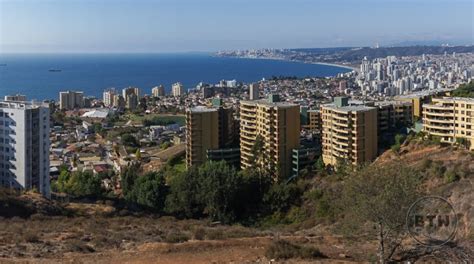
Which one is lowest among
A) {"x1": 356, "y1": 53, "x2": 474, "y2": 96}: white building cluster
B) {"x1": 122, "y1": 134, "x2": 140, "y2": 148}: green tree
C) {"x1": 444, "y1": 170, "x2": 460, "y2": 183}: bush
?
{"x1": 122, "y1": 134, "x2": 140, "y2": 148}: green tree

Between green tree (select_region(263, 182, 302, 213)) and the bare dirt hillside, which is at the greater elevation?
the bare dirt hillside

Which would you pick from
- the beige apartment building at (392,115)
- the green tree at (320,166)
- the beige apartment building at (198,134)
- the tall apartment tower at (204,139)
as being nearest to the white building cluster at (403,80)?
the beige apartment building at (392,115)

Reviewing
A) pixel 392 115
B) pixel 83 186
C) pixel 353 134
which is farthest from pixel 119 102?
pixel 353 134

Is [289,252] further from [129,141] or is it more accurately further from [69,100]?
[69,100]

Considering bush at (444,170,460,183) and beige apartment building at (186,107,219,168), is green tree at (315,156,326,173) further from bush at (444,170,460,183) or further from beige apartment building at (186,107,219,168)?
bush at (444,170,460,183)

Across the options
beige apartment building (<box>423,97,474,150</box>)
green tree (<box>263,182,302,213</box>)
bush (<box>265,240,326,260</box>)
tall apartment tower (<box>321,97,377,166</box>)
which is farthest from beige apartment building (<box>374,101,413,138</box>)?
bush (<box>265,240,326,260</box>)

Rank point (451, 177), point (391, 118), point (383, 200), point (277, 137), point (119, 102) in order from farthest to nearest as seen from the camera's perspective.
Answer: point (119, 102), point (391, 118), point (277, 137), point (451, 177), point (383, 200)

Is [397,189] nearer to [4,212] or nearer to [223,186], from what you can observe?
[4,212]
